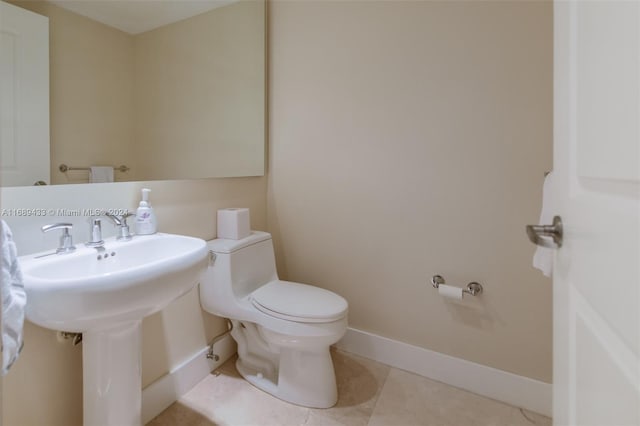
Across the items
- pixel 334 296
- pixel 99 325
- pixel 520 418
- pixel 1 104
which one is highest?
pixel 1 104

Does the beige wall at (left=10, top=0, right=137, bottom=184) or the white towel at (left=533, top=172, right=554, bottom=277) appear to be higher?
the beige wall at (left=10, top=0, right=137, bottom=184)

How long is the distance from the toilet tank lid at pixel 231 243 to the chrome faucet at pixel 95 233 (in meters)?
0.50

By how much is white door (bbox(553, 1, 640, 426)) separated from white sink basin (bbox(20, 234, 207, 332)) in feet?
3.03

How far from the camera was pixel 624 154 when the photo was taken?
15.5 inches

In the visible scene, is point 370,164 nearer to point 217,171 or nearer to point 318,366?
point 217,171

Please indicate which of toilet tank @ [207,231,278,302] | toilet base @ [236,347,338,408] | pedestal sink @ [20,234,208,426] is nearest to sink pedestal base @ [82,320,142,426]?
pedestal sink @ [20,234,208,426]

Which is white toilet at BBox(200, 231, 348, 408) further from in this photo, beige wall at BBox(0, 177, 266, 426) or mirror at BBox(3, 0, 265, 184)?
mirror at BBox(3, 0, 265, 184)

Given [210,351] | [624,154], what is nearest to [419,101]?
[624,154]

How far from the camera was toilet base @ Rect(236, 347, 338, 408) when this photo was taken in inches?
57.9

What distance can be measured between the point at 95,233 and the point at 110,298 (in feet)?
1.48

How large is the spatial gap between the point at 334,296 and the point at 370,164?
715mm

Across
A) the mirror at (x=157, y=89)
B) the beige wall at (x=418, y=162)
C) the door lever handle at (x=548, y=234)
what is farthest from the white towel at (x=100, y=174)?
the door lever handle at (x=548, y=234)

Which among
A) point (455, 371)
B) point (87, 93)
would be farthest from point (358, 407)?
point (87, 93)

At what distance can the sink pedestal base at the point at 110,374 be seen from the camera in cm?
101
